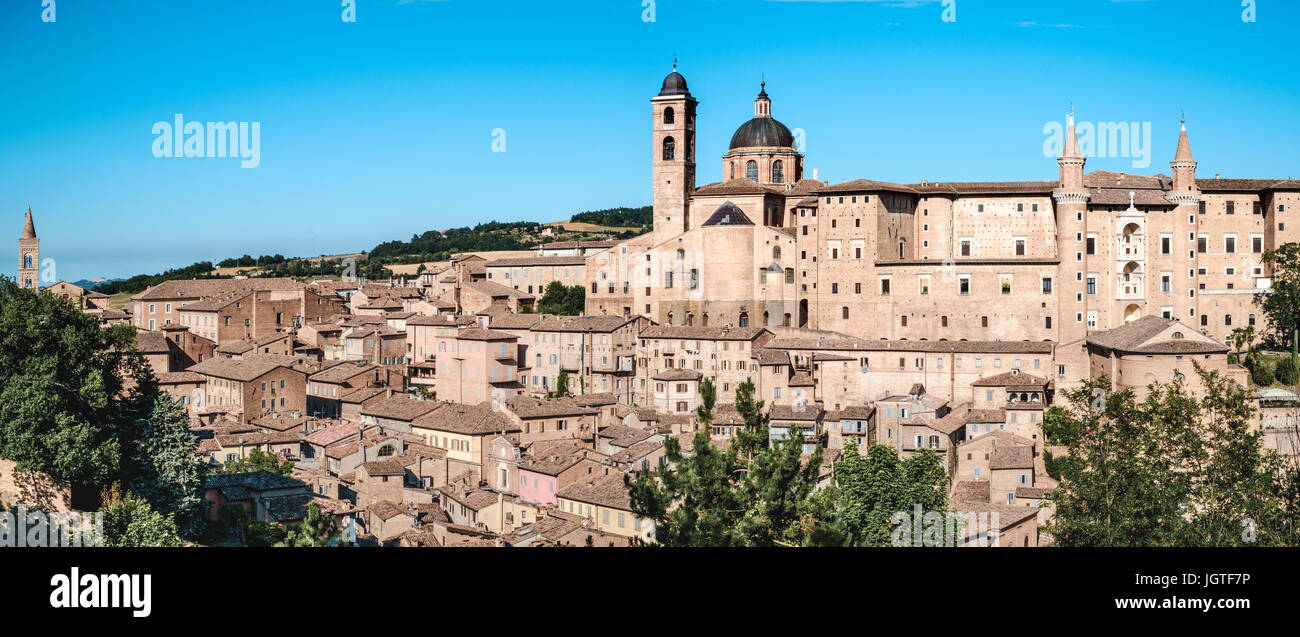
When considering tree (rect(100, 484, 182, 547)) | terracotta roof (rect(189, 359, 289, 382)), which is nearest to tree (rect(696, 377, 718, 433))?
terracotta roof (rect(189, 359, 289, 382))

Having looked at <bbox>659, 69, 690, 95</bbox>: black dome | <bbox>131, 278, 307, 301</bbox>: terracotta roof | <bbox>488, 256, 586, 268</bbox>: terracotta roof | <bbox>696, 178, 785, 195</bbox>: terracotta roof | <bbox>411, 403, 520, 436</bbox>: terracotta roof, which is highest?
<bbox>659, 69, 690, 95</bbox>: black dome

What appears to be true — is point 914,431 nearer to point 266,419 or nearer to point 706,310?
point 706,310

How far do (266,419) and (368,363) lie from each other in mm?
5256

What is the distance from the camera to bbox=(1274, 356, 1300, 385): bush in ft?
110

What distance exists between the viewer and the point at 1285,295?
3694cm

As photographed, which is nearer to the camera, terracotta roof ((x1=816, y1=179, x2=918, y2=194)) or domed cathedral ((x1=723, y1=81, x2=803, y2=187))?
terracotta roof ((x1=816, y1=179, x2=918, y2=194))

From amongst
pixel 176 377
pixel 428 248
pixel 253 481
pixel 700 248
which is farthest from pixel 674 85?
pixel 428 248

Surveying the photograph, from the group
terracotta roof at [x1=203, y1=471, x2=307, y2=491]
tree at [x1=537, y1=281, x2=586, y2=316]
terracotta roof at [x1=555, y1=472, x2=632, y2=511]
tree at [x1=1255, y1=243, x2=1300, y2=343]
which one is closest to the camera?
terracotta roof at [x1=555, y1=472, x2=632, y2=511]

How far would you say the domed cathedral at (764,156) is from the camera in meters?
49.8

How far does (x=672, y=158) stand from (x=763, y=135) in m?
5.75

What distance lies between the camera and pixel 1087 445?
856 inches

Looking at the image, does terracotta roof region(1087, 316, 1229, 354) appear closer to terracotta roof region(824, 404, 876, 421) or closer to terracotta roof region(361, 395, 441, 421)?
terracotta roof region(824, 404, 876, 421)

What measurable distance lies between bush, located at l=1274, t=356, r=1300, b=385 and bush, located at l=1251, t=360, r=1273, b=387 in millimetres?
244

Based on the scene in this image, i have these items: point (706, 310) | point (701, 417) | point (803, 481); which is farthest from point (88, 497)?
point (706, 310)
